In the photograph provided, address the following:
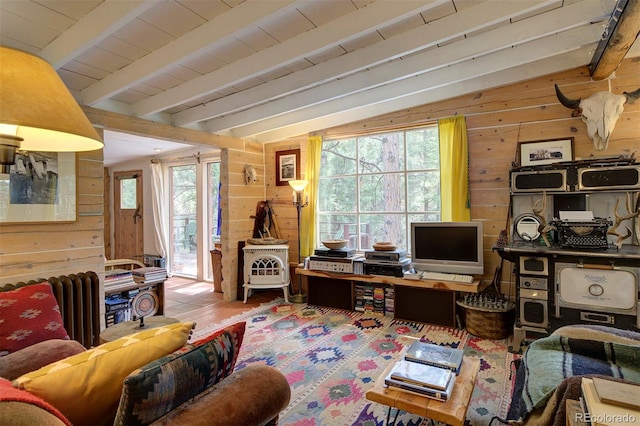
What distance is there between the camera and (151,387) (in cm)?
94

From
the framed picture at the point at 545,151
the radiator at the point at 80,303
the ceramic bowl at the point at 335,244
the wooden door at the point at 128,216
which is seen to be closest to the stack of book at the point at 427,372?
the ceramic bowl at the point at 335,244

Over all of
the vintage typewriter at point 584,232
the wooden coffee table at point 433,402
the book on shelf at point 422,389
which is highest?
the vintage typewriter at point 584,232

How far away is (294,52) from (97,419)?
2291mm

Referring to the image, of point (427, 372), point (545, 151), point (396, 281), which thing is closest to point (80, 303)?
point (427, 372)

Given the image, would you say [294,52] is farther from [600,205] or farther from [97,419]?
[600,205]

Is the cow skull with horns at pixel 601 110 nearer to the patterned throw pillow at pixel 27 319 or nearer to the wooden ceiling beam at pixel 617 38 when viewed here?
the wooden ceiling beam at pixel 617 38

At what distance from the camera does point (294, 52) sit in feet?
7.82

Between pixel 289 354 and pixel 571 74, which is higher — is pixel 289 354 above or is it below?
below

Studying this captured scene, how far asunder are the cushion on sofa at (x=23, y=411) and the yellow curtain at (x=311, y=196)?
150 inches

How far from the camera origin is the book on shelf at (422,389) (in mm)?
1558

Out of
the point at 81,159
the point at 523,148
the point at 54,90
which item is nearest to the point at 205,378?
the point at 54,90

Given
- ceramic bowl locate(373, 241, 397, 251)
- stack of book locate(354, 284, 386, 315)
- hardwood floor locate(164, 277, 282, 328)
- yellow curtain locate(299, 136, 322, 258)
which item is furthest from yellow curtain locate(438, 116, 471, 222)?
hardwood floor locate(164, 277, 282, 328)

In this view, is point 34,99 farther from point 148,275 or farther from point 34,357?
point 148,275

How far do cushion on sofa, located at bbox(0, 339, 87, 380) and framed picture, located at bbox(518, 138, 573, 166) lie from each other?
12.8 feet
